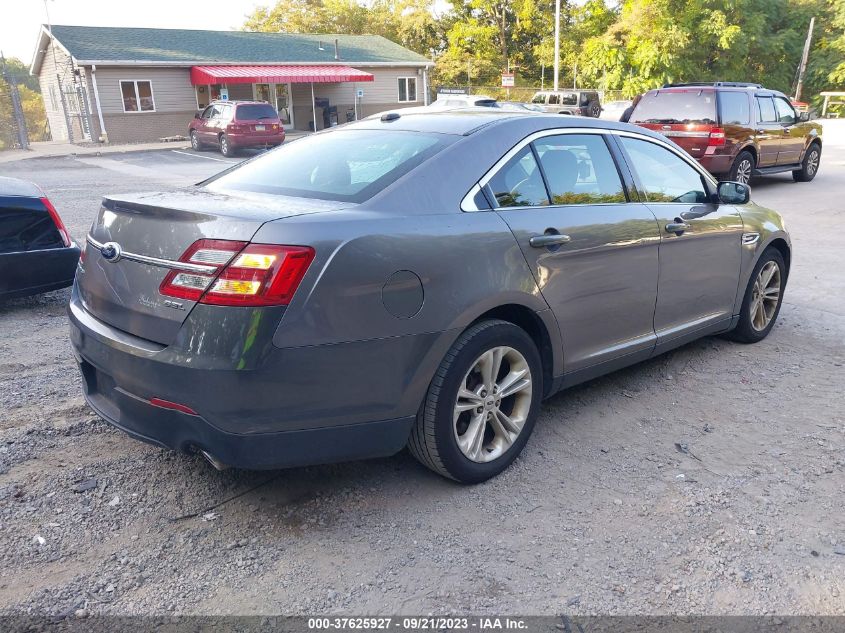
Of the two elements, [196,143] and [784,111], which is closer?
[784,111]

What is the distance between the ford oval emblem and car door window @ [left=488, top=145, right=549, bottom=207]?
5.36 ft

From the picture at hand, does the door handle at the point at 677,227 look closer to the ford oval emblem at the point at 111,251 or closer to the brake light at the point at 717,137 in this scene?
the ford oval emblem at the point at 111,251

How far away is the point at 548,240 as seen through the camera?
333 cm

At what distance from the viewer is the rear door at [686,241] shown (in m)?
4.11

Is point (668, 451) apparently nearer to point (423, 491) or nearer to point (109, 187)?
point (423, 491)

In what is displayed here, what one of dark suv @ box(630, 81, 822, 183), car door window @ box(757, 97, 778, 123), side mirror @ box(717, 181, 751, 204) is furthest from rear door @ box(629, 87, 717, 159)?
side mirror @ box(717, 181, 751, 204)

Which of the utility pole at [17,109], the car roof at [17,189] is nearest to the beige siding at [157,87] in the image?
the utility pole at [17,109]

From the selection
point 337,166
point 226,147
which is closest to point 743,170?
point 337,166

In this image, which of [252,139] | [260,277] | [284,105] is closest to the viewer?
[260,277]

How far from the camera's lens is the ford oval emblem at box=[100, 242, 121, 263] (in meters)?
2.88

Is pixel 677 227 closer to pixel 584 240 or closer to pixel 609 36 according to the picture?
pixel 584 240

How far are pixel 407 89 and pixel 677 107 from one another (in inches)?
1085

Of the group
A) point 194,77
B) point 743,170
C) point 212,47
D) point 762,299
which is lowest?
point 743,170

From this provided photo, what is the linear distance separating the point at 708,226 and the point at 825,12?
50.0 metres
